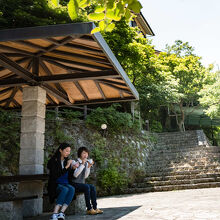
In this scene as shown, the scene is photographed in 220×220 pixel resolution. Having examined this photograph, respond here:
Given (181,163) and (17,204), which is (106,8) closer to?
(17,204)

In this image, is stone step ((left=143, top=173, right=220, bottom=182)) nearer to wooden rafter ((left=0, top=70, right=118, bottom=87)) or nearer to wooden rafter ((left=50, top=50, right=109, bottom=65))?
wooden rafter ((left=0, top=70, right=118, bottom=87))

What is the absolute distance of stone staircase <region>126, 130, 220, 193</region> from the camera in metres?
12.2

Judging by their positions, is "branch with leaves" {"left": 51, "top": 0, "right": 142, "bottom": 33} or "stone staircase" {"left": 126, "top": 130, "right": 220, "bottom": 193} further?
"stone staircase" {"left": 126, "top": 130, "right": 220, "bottom": 193}

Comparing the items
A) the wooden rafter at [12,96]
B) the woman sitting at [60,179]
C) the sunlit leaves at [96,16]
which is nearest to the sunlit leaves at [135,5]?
the sunlit leaves at [96,16]

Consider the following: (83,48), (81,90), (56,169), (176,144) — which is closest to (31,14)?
(81,90)

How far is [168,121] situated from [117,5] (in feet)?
94.8

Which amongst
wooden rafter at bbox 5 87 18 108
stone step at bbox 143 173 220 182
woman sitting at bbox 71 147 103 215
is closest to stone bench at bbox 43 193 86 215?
woman sitting at bbox 71 147 103 215

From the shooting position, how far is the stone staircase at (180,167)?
1221cm

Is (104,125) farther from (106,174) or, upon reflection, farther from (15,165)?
(15,165)

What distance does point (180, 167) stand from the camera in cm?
1373

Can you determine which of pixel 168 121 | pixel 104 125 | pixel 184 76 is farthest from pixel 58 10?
pixel 168 121

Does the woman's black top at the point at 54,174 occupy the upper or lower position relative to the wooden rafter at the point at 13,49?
lower

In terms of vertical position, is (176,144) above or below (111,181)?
above

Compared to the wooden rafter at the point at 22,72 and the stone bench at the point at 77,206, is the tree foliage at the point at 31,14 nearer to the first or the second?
the wooden rafter at the point at 22,72
